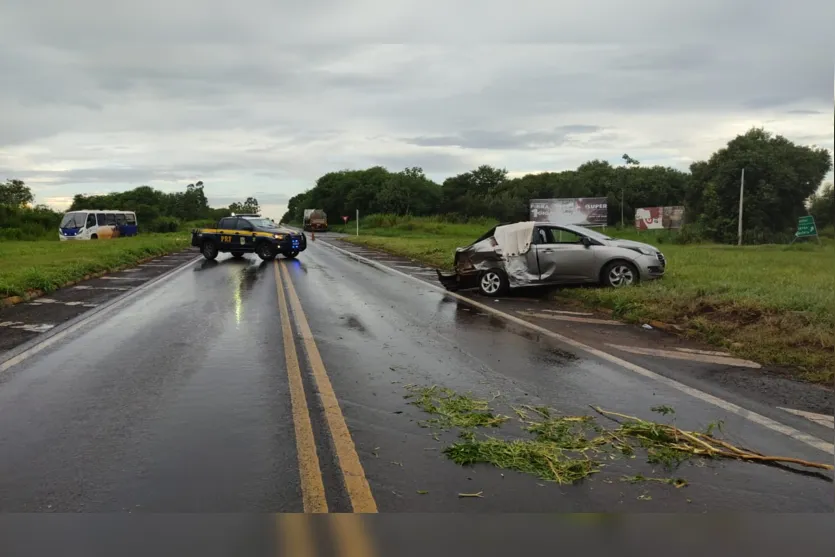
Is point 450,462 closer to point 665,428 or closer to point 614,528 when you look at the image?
point 614,528

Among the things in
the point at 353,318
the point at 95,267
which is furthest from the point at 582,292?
the point at 95,267

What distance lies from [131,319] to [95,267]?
10.6 metres

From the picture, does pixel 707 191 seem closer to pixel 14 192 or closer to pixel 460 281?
pixel 460 281

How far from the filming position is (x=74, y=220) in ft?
145

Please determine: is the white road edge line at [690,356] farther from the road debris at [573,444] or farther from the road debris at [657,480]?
the road debris at [657,480]

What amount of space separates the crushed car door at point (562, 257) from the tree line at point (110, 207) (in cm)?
4355

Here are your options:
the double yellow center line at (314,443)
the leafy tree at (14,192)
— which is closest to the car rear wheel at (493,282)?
the double yellow center line at (314,443)

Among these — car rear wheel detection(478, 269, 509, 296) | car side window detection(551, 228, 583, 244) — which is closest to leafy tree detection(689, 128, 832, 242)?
car side window detection(551, 228, 583, 244)

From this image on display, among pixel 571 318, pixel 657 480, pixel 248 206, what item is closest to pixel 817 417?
pixel 657 480

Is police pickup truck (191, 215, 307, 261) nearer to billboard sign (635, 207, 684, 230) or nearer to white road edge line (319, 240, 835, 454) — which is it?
white road edge line (319, 240, 835, 454)

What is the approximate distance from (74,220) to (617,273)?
140 feet

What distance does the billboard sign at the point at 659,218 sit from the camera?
42.2 meters

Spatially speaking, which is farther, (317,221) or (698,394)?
(317,221)

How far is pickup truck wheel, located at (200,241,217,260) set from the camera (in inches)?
1025
